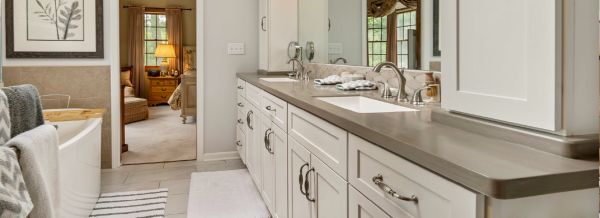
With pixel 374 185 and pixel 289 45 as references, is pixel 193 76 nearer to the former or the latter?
pixel 289 45

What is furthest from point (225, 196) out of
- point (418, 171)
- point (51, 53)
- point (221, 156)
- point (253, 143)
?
point (418, 171)

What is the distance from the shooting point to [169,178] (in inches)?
143

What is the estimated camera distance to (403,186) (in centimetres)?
92

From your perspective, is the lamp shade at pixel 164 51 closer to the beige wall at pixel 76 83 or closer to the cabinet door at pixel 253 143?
the beige wall at pixel 76 83

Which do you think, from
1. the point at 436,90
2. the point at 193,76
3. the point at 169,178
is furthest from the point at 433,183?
the point at 193,76

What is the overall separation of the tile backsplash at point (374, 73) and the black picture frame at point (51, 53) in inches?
70.7

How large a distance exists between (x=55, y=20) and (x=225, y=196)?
214 centimetres

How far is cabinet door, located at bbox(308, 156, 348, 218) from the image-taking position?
129cm

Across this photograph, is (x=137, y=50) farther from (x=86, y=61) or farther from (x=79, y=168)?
(x=79, y=168)

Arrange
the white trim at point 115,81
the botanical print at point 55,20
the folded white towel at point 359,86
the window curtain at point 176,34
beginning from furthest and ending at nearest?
the window curtain at point 176,34, the white trim at point 115,81, the botanical print at point 55,20, the folded white towel at point 359,86

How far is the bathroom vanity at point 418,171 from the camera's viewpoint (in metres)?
0.68

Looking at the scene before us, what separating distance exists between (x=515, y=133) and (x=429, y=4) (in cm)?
125

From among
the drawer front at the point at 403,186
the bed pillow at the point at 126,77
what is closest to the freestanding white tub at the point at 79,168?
the drawer front at the point at 403,186

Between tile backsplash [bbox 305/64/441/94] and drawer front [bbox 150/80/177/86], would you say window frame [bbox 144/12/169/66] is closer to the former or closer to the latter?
drawer front [bbox 150/80/177/86]
